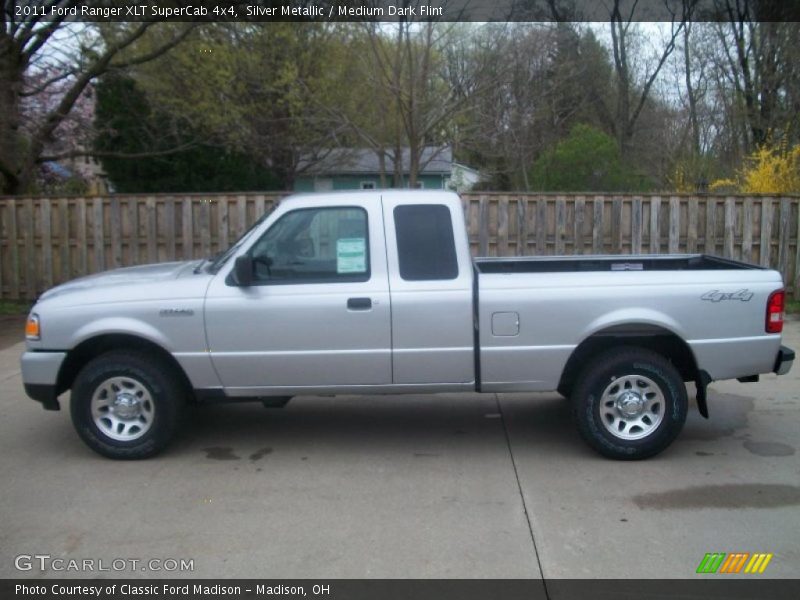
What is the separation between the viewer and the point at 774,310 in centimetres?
598

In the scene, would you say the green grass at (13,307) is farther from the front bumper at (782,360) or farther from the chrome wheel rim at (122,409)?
the front bumper at (782,360)

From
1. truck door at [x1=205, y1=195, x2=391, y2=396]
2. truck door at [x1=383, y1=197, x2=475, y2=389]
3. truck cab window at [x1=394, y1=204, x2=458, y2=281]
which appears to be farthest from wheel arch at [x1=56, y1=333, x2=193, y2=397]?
truck cab window at [x1=394, y1=204, x2=458, y2=281]

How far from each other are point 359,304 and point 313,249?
0.56 metres

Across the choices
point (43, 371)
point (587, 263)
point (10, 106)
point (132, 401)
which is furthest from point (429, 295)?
point (10, 106)

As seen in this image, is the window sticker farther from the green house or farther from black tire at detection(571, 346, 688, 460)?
the green house

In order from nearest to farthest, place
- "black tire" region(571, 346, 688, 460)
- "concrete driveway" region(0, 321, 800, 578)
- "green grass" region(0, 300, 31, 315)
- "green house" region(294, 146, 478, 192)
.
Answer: "concrete driveway" region(0, 321, 800, 578) < "black tire" region(571, 346, 688, 460) < "green grass" region(0, 300, 31, 315) < "green house" region(294, 146, 478, 192)

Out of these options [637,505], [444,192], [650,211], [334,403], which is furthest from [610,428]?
[650,211]

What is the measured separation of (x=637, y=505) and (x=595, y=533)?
574 millimetres

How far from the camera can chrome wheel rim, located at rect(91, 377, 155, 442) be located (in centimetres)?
601

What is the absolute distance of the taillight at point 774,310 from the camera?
235 inches

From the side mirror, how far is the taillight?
3774 mm

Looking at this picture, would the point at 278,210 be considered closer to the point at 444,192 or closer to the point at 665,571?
the point at 444,192

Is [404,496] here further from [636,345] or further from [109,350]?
[109,350]

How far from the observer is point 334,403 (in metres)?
7.89
